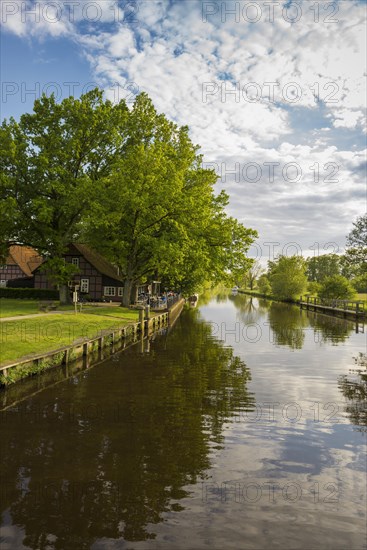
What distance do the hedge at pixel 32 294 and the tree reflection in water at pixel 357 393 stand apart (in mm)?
38995

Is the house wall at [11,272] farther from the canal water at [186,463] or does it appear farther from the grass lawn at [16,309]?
the canal water at [186,463]

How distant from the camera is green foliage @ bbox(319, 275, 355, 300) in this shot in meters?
70.4

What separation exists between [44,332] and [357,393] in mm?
16059

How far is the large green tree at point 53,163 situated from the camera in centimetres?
3791

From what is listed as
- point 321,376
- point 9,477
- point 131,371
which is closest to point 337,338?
point 321,376

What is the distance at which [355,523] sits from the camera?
25.0ft

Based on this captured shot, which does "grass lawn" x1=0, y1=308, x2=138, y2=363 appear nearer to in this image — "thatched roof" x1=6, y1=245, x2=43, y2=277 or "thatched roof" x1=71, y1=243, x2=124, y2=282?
"thatched roof" x1=71, y1=243, x2=124, y2=282

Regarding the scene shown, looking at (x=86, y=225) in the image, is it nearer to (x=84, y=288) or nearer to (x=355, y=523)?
(x=84, y=288)

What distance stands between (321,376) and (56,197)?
Result: 30362 mm

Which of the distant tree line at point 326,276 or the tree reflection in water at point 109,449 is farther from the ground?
the distant tree line at point 326,276

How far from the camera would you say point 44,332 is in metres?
23.2

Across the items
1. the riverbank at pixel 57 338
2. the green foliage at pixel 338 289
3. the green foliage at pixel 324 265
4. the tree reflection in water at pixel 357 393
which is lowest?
the tree reflection in water at pixel 357 393

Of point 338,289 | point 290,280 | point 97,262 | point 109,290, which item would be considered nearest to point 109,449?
point 109,290

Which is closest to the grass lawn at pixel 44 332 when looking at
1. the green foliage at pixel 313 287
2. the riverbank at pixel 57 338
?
the riverbank at pixel 57 338
